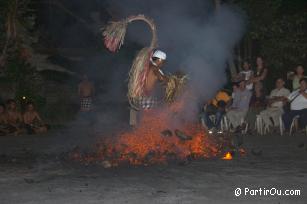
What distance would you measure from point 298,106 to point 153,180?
570 cm

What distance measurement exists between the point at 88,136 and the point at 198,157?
3.82 meters

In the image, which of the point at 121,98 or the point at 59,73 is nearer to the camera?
the point at 121,98

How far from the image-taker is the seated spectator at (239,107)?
12.4 m

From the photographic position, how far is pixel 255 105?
12.5 meters

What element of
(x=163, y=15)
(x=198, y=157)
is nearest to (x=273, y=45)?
(x=163, y=15)

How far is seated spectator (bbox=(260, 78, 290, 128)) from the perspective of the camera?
39.1 feet

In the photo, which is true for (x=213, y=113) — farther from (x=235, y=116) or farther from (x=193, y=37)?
(x=193, y=37)

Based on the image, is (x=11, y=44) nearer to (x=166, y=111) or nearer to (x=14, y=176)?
(x=166, y=111)

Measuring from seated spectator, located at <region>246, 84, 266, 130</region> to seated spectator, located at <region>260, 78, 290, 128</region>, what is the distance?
294 mm

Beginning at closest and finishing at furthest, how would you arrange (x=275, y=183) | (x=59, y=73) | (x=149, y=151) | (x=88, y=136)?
(x=275, y=183), (x=149, y=151), (x=88, y=136), (x=59, y=73)

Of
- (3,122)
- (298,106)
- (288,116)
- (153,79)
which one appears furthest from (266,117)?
(3,122)

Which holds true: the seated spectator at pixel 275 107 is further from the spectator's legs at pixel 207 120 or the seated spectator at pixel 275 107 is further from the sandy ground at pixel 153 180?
the sandy ground at pixel 153 180

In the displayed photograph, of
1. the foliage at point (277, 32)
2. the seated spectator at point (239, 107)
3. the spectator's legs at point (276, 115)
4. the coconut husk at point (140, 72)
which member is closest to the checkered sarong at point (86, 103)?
the seated spectator at point (239, 107)

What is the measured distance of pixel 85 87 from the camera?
1488 centimetres
